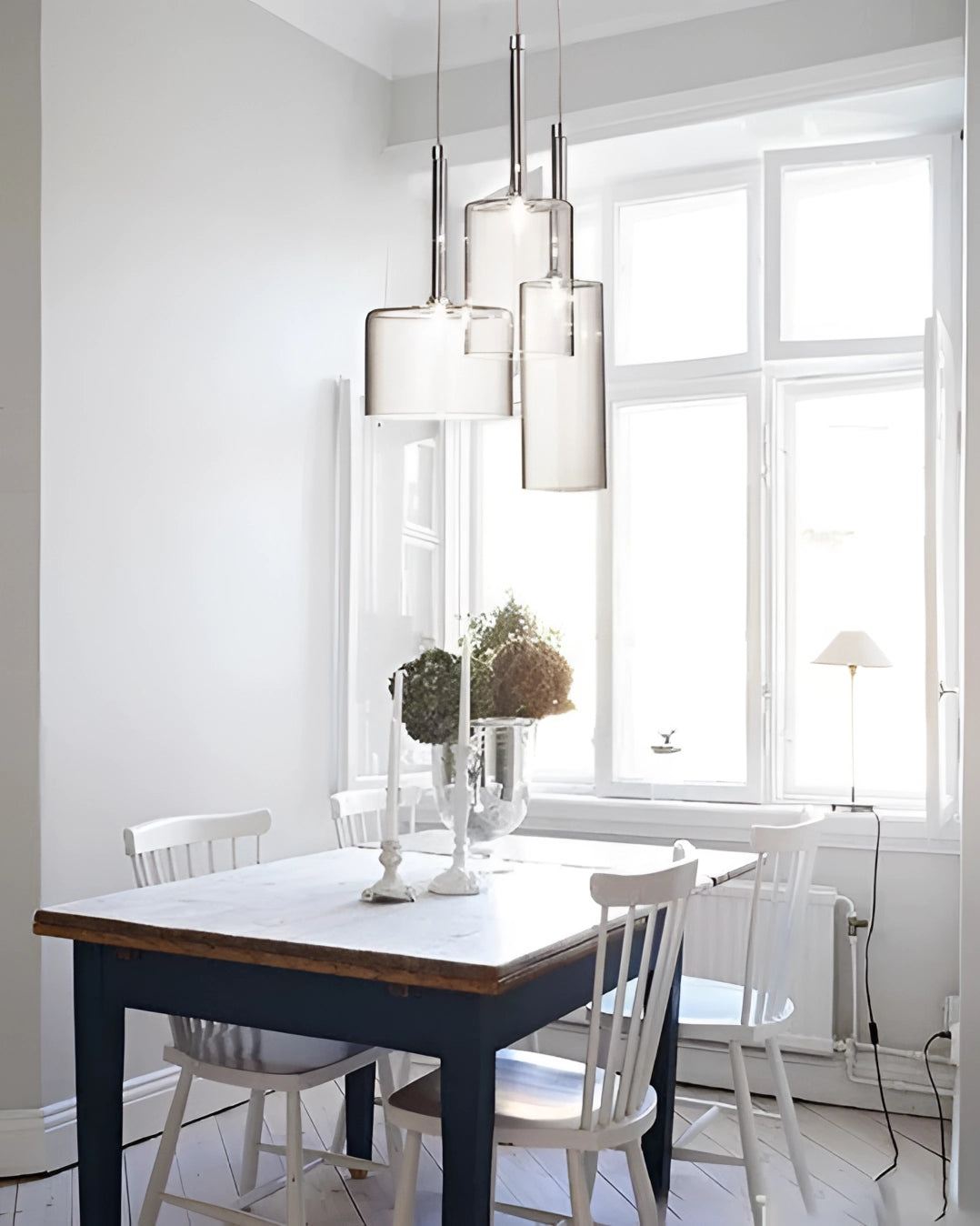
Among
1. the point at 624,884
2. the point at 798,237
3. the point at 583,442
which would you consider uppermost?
the point at 798,237

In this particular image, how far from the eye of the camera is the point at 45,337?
10.9 ft

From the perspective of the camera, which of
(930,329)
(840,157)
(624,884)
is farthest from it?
(840,157)

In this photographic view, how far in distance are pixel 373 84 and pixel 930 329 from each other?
7.27 ft

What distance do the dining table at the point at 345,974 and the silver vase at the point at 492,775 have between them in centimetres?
14

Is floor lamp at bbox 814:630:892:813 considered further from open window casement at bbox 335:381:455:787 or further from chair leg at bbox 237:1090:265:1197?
chair leg at bbox 237:1090:265:1197

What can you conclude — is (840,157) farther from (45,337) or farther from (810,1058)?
(810,1058)

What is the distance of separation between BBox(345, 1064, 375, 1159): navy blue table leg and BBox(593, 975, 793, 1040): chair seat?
608mm

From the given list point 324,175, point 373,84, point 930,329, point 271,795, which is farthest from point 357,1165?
point 373,84

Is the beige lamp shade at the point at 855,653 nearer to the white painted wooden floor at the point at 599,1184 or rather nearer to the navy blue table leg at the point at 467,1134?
the white painted wooden floor at the point at 599,1184

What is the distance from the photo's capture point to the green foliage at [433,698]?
2744 mm

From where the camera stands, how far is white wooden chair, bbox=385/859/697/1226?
2.22 m

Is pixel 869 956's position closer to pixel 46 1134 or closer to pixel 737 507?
pixel 737 507

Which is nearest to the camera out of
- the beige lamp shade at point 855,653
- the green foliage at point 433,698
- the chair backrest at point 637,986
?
the chair backrest at point 637,986

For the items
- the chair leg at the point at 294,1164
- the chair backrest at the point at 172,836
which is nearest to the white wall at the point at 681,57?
the chair backrest at the point at 172,836
